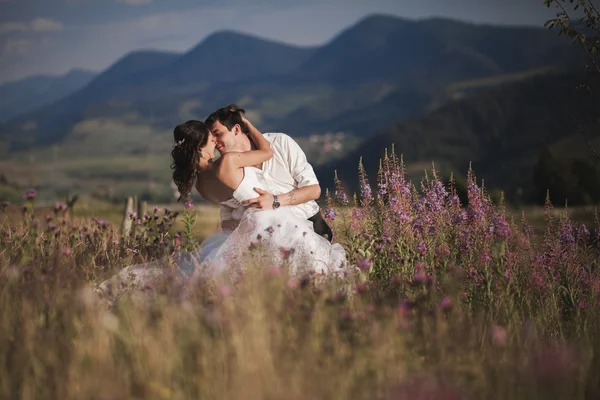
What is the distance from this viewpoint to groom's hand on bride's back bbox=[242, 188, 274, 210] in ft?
18.5

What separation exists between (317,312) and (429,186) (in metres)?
2.94

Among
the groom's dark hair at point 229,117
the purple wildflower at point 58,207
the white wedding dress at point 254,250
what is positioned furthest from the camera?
the purple wildflower at point 58,207

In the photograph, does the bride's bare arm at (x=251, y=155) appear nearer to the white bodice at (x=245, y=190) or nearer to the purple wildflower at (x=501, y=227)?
the white bodice at (x=245, y=190)

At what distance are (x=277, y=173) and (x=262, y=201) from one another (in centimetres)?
59

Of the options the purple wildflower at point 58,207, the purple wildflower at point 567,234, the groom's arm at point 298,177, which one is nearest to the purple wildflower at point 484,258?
the purple wildflower at point 567,234

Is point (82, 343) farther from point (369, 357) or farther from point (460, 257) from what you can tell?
point (460, 257)

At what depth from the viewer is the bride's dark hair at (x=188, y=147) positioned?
5.70 meters

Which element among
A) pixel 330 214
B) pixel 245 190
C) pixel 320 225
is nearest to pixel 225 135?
pixel 245 190

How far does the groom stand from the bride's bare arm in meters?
0.12

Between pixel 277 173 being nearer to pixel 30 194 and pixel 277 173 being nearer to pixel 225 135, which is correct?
pixel 225 135

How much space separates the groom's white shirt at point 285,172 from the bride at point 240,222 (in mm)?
172

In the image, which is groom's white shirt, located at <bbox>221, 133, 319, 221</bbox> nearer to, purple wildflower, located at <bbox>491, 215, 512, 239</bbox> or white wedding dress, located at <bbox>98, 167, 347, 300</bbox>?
white wedding dress, located at <bbox>98, 167, 347, 300</bbox>

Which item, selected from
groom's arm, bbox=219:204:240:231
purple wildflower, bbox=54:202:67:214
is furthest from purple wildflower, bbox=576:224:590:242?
purple wildflower, bbox=54:202:67:214

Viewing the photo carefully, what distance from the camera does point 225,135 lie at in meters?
5.86
